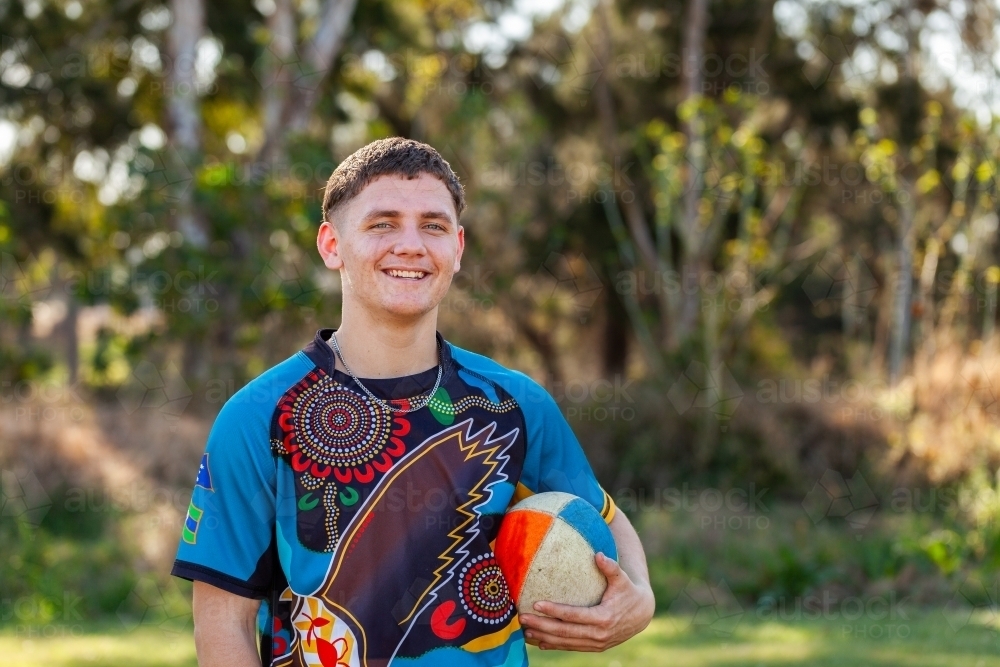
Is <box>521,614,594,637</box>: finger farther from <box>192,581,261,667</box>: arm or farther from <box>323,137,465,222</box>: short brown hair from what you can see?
<box>323,137,465,222</box>: short brown hair

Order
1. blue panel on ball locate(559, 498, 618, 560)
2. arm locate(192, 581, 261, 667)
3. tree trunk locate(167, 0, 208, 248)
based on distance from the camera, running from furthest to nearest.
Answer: tree trunk locate(167, 0, 208, 248) → blue panel on ball locate(559, 498, 618, 560) → arm locate(192, 581, 261, 667)

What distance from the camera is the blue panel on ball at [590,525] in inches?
111

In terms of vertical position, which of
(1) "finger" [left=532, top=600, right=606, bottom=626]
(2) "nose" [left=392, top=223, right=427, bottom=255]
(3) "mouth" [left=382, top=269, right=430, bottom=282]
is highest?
(2) "nose" [left=392, top=223, right=427, bottom=255]

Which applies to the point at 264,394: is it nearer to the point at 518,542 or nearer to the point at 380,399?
the point at 380,399

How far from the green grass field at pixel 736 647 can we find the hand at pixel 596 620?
4.01m

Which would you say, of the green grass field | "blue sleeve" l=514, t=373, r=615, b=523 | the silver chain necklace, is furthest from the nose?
the green grass field

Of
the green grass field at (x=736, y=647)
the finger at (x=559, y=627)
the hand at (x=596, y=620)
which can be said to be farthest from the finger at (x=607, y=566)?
the green grass field at (x=736, y=647)

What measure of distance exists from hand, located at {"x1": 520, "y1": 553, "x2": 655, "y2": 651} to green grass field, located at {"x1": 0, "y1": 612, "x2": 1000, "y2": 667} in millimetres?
4007

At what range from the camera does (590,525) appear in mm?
2877

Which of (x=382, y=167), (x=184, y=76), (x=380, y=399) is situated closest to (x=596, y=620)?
(x=380, y=399)

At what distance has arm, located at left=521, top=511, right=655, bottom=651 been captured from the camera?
2.68 meters

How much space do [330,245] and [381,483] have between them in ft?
2.14

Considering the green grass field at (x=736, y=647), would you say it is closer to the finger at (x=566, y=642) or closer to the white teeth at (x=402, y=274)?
the finger at (x=566, y=642)

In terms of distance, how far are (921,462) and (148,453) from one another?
777 cm
